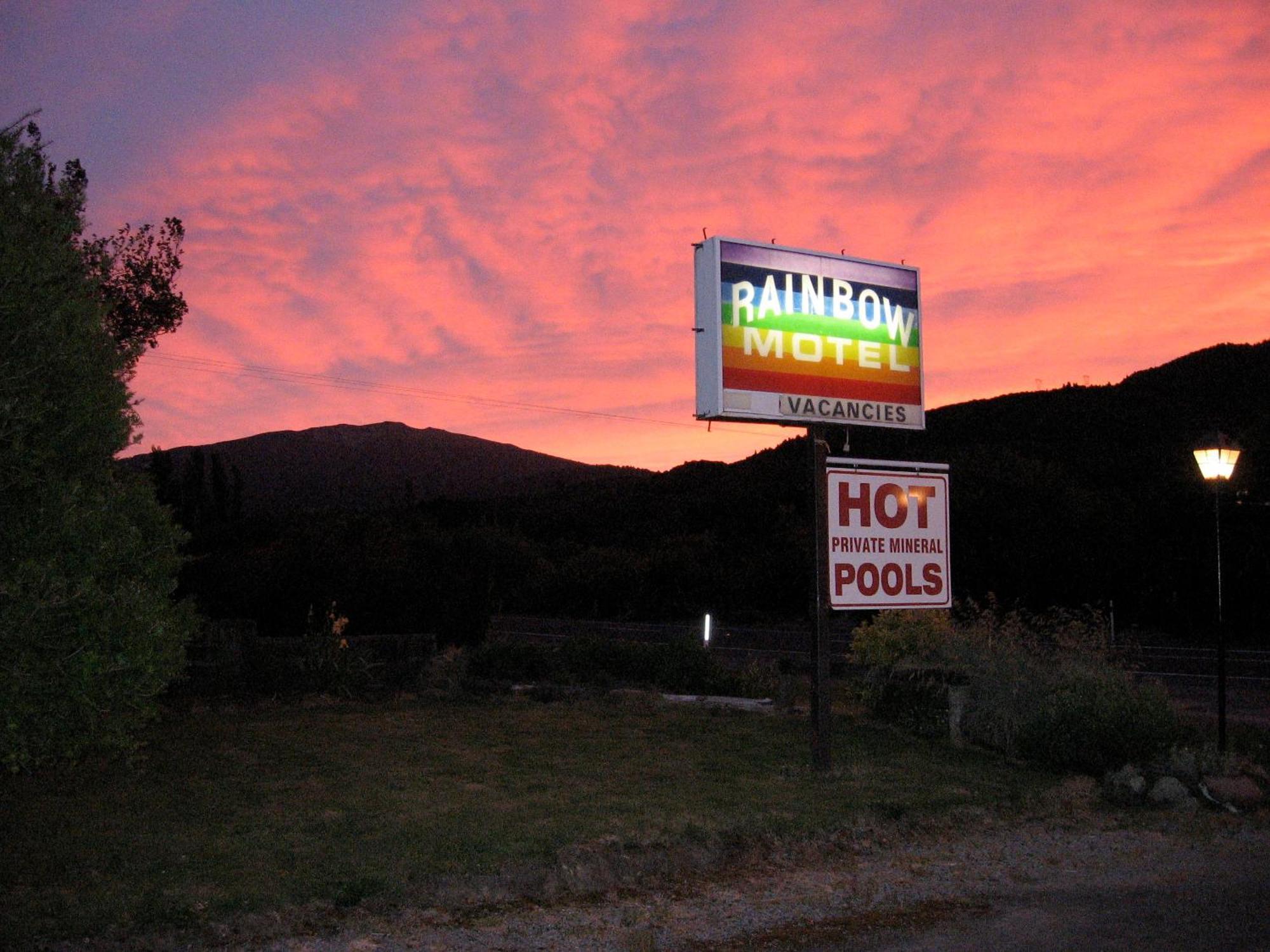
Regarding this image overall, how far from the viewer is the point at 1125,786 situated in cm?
1023

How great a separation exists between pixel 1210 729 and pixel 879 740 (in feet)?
17.1

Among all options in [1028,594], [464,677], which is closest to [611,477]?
[1028,594]

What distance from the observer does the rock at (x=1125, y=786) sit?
1012cm

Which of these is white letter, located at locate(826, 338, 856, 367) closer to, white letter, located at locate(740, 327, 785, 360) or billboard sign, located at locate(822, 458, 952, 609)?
white letter, located at locate(740, 327, 785, 360)

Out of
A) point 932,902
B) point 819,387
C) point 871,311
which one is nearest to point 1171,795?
point 932,902

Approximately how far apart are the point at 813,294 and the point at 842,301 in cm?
40

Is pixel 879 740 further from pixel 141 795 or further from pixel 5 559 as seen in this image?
pixel 5 559

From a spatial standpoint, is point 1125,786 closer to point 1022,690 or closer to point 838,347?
point 1022,690

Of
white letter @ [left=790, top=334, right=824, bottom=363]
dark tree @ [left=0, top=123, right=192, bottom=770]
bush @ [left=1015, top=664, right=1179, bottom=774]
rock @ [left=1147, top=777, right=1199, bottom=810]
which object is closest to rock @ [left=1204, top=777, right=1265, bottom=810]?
rock @ [left=1147, top=777, right=1199, bottom=810]

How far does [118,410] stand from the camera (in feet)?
26.6

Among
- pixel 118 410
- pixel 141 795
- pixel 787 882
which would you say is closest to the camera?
pixel 787 882

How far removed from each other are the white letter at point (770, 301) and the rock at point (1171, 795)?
5.86 meters

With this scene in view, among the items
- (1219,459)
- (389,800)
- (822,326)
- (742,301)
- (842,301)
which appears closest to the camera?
(389,800)

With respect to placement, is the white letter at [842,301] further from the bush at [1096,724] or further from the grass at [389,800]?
the grass at [389,800]
